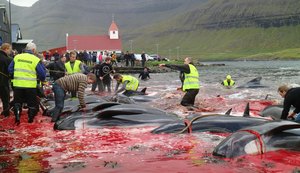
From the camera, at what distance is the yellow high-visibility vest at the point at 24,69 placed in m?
12.0

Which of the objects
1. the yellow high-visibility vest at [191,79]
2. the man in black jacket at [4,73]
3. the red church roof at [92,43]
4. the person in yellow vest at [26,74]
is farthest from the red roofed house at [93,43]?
the person in yellow vest at [26,74]

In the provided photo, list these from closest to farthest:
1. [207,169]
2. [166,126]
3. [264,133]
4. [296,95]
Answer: [207,169]
[264,133]
[296,95]
[166,126]

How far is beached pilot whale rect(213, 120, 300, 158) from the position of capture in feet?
25.5

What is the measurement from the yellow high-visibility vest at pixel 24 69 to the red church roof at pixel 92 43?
4768 inches

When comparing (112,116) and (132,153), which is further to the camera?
(112,116)

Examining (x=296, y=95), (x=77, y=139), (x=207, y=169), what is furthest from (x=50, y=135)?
(x=296, y=95)

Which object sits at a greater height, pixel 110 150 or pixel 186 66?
pixel 186 66

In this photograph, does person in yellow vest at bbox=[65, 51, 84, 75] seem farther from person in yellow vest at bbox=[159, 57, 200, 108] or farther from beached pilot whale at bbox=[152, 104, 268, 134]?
beached pilot whale at bbox=[152, 104, 268, 134]

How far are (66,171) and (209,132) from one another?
4.34m

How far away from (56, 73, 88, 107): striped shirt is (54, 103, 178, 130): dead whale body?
2.02ft

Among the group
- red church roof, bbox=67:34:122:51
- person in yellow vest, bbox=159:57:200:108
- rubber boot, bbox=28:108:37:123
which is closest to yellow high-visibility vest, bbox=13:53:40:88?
rubber boot, bbox=28:108:37:123

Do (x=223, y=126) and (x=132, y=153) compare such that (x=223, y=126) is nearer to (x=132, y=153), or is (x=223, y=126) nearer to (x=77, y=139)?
(x=132, y=153)

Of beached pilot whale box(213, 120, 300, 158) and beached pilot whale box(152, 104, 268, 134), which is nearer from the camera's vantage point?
beached pilot whale box(213, 120, 300, 158)

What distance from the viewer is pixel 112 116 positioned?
11875mm
